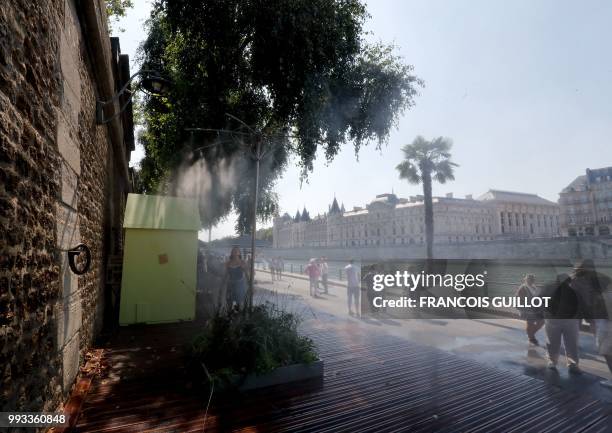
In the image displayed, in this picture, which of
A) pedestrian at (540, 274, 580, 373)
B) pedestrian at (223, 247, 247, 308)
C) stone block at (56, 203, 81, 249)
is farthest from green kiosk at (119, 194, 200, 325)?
pedestrian at (540, 274, 580, 373)

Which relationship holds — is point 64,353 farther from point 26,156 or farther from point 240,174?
point 240,174

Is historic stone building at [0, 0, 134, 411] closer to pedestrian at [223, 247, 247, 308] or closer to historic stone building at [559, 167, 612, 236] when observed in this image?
pedestrian at [223, 247, 247, 308]

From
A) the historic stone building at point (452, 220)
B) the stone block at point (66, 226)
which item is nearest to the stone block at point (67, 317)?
the stone block at point (66, 226)

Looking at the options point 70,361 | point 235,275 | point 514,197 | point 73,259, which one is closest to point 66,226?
point 73,259

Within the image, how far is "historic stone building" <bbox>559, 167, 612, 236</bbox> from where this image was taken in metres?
69.8

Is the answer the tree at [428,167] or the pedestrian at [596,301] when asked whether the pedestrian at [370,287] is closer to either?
the pedestrian at [596,301]

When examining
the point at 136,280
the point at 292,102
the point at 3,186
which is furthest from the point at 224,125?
the point at 3,186

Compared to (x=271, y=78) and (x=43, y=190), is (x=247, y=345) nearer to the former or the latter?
(x=43, y=190)

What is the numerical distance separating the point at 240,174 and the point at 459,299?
11207 mm

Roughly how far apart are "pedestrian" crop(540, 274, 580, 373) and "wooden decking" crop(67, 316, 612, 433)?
118 centimetres

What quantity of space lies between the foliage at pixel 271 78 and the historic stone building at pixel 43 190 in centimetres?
522

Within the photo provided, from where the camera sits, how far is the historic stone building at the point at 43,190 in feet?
7.02

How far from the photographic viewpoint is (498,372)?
525cm

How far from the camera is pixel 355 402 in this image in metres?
4.04
